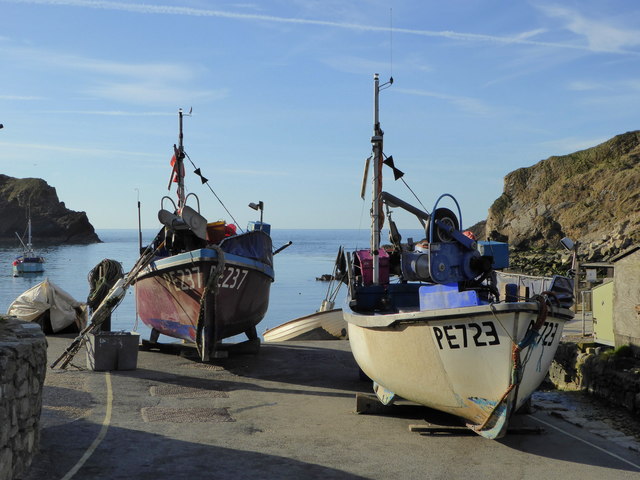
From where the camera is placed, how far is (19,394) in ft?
25.3

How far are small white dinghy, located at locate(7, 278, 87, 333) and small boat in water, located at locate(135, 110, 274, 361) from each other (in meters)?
2.61

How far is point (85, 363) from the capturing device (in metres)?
16.3

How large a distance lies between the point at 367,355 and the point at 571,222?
7884 centimetres

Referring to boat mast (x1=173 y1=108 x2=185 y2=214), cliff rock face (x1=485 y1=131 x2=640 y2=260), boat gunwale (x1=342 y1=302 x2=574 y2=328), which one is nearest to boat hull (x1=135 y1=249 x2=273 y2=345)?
boat mast (x1=173 y1=108 x2=185 y2=214)

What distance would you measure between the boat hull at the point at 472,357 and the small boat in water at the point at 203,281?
6.17m

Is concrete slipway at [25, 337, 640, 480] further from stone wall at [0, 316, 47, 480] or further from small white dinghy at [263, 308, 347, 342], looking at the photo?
small white dinghy at [263, 308, 347, 342]

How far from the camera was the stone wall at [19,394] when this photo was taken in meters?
7.23

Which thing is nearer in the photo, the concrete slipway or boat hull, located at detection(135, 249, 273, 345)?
the concrete slipway

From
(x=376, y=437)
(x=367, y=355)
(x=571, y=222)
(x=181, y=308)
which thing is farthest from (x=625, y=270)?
(x=571, y=222)

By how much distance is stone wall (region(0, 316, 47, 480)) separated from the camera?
723 cm

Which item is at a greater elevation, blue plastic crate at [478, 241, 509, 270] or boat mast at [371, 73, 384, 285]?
boat mast at [371, 73, 384, 285]

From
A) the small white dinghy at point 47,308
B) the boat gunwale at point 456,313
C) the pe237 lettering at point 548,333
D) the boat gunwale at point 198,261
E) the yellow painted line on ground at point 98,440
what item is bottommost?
the yellow painted line on ground at point 98,440

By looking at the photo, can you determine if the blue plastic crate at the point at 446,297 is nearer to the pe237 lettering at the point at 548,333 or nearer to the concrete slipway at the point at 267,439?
the pe237 lettering at the point at 548,333

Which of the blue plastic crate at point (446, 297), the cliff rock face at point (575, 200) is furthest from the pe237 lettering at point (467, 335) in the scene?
the cliff rock face at point (575, 200)
